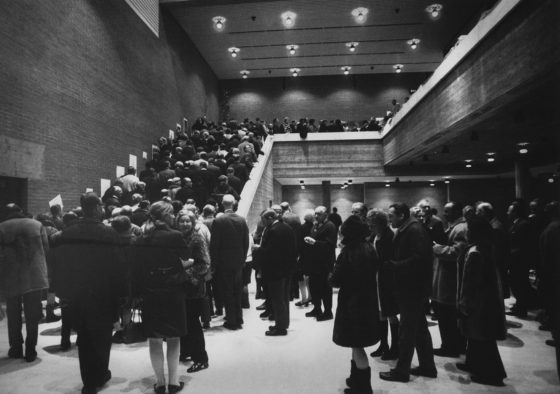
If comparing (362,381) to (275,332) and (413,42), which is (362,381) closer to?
(275,332)

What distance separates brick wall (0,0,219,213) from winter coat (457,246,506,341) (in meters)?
7.45

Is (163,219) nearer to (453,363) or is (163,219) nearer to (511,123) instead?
(453,363)

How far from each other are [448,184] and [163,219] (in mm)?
18850

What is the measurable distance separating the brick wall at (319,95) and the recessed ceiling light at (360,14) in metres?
6.73

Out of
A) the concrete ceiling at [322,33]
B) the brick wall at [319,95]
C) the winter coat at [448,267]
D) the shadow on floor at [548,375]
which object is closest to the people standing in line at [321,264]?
the winter coat at [448,267]

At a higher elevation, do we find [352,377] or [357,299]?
[357,299]

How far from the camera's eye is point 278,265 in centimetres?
529

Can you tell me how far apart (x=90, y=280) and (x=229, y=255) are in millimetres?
2342

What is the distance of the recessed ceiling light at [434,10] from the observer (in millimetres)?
15678

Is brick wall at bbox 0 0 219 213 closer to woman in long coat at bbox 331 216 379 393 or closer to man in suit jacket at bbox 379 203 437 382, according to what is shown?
woman in long coat at bbox 331 216 379 393

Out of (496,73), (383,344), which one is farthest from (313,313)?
(496,73)

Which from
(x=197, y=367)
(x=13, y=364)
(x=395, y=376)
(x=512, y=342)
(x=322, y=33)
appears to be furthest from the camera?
(x=322, y=33)

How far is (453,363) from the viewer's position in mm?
4219

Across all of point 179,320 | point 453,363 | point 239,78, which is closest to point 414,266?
point 453,363
